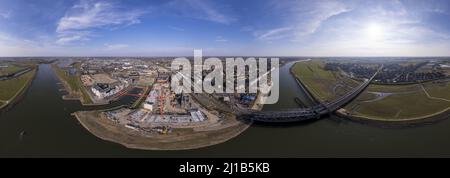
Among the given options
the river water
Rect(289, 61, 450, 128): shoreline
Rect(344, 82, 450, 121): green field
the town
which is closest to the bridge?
the river water

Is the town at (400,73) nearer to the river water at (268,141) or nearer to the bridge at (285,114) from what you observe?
the river water at (268,141)

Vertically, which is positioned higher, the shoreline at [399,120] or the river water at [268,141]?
the shoreline at [399,120]

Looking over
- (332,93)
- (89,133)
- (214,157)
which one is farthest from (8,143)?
(332,93)

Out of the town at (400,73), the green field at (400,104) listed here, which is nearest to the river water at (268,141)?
the green field at (400,104)

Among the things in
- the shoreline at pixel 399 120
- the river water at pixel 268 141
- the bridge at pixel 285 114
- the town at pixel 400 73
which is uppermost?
the town at pixel 400 73

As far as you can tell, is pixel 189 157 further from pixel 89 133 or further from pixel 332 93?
pixel 332 93

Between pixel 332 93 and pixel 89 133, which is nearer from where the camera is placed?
pixel 89 133

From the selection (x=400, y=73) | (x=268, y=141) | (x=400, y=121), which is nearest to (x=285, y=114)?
(x=268, y=141)
